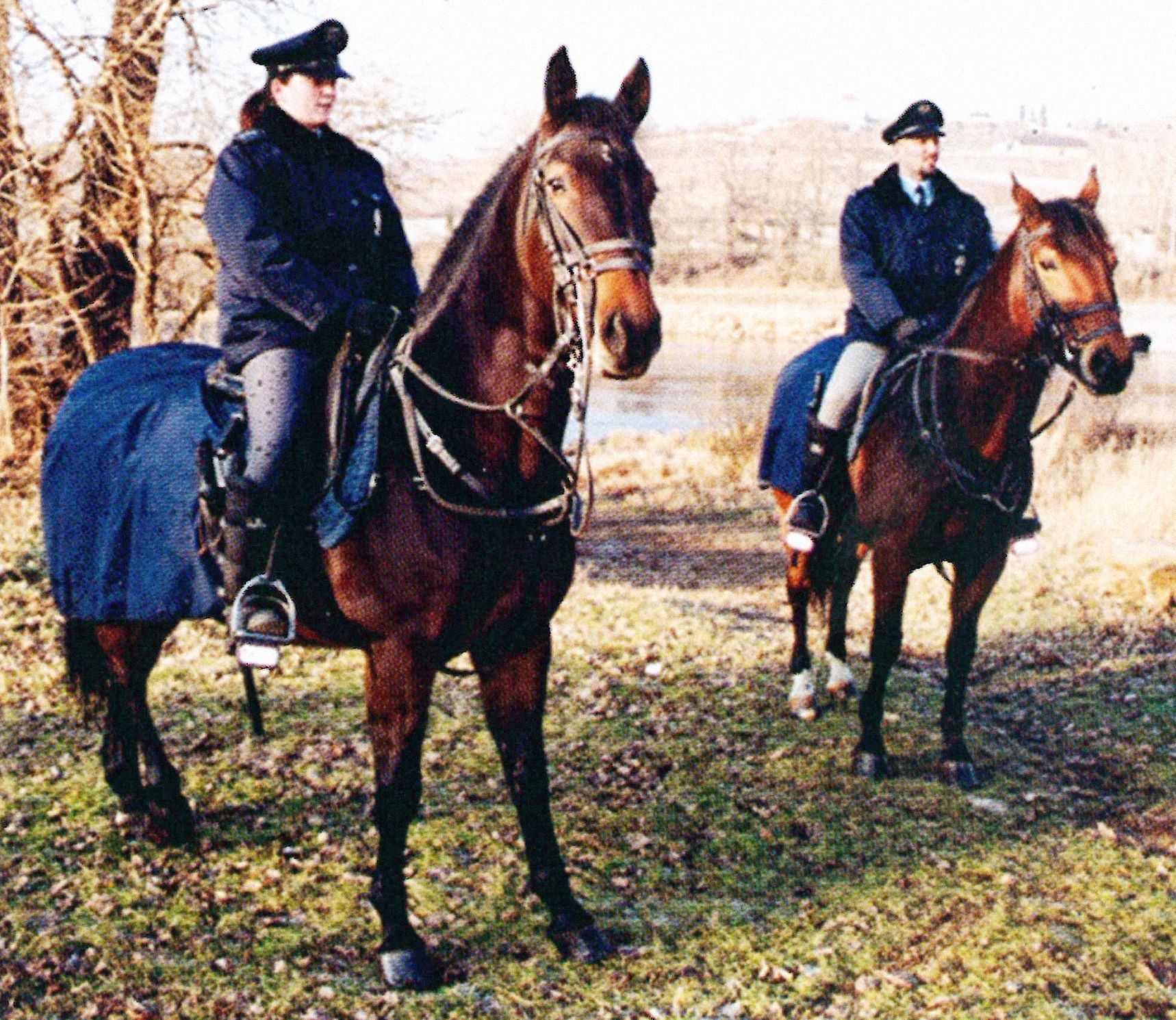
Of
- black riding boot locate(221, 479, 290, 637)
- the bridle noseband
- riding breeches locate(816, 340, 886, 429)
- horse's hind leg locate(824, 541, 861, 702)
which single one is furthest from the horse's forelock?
black riding boot locate(221, 479, 290, 637)

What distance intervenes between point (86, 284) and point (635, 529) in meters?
6.76

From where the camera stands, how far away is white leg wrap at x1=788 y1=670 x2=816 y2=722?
7316mm

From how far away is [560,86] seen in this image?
12.0 ft

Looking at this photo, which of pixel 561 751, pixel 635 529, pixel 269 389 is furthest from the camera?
pixel 635 529

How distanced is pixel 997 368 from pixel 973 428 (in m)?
0.32

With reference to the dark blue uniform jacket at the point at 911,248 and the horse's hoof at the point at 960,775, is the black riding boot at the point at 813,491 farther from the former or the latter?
the horse's hoof at the point at 960,775

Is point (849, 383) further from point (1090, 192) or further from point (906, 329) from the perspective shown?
point (1090, 192)

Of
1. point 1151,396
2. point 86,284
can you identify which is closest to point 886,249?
point 86,284

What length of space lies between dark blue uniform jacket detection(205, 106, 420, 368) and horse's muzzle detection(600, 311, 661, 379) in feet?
3.73

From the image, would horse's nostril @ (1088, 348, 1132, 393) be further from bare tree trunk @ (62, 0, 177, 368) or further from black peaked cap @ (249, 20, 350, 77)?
bare tree trunk @ (62, 0, 177, 368)

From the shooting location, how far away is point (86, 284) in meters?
12.1

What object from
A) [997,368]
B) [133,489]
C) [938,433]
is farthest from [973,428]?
[133,489]

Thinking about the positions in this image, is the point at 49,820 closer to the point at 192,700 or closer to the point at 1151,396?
the point at 192,700

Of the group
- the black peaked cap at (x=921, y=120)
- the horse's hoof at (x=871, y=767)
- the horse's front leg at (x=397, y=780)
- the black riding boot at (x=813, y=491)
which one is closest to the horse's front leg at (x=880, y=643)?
the horse's hoof at (x=871, y=767)
